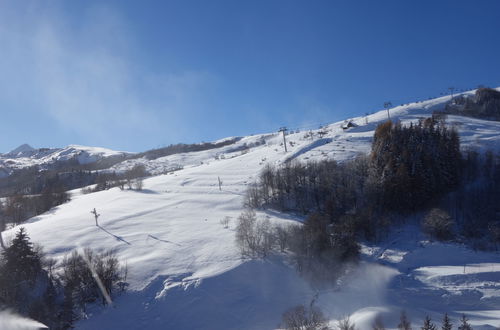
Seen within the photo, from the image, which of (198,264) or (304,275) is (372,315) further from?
(198,264)

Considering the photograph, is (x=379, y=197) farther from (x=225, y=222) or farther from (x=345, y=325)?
(x=345, y=325)

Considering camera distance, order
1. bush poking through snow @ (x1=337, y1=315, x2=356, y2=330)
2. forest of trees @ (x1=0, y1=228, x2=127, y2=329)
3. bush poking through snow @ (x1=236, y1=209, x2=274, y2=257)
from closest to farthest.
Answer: bush poking through snow @ (x1=337, y1=315, x2=356, y2=330) < forest of trees @ (x1=0, y1=228, x2=127, y2=329) < bush poking through snow @ (x1=236, y1=209, x2=274, y2=257)

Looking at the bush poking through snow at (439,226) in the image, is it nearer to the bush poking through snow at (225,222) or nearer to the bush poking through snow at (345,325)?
the bush poking through snow at (225,222)

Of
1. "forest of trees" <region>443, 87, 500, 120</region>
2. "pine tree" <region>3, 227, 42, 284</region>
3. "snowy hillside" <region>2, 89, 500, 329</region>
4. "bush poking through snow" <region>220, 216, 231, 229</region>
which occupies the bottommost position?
"snowy hillside" <region>2, 89, 500, 329</region>

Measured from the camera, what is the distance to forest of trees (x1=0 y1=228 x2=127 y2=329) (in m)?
18.5

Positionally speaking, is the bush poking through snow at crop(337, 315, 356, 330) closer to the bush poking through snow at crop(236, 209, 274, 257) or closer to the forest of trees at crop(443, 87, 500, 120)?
the bush poking through snow at crop(236, 209, 274, 257)

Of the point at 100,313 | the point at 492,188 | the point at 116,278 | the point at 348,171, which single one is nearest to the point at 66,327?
the point at 100,313

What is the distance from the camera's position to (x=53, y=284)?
21156 mm

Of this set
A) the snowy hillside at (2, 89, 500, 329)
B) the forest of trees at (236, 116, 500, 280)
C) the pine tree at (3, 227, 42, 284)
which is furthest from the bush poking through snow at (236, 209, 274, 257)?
the pine tree at (3, 227, 42, 284)

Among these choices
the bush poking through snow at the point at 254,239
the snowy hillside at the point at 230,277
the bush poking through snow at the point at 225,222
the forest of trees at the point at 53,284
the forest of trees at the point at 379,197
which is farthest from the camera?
the bush poking through snow at the point at 225,222

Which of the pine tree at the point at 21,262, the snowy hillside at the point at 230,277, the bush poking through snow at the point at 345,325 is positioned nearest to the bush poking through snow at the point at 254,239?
the snowy hillside at the point at 230,277

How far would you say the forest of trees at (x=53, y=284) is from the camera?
60.5 feet

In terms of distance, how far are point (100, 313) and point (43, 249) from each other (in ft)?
36.9

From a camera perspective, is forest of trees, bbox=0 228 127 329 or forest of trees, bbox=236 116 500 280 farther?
forest of trees, bbox=236 116 500 280
